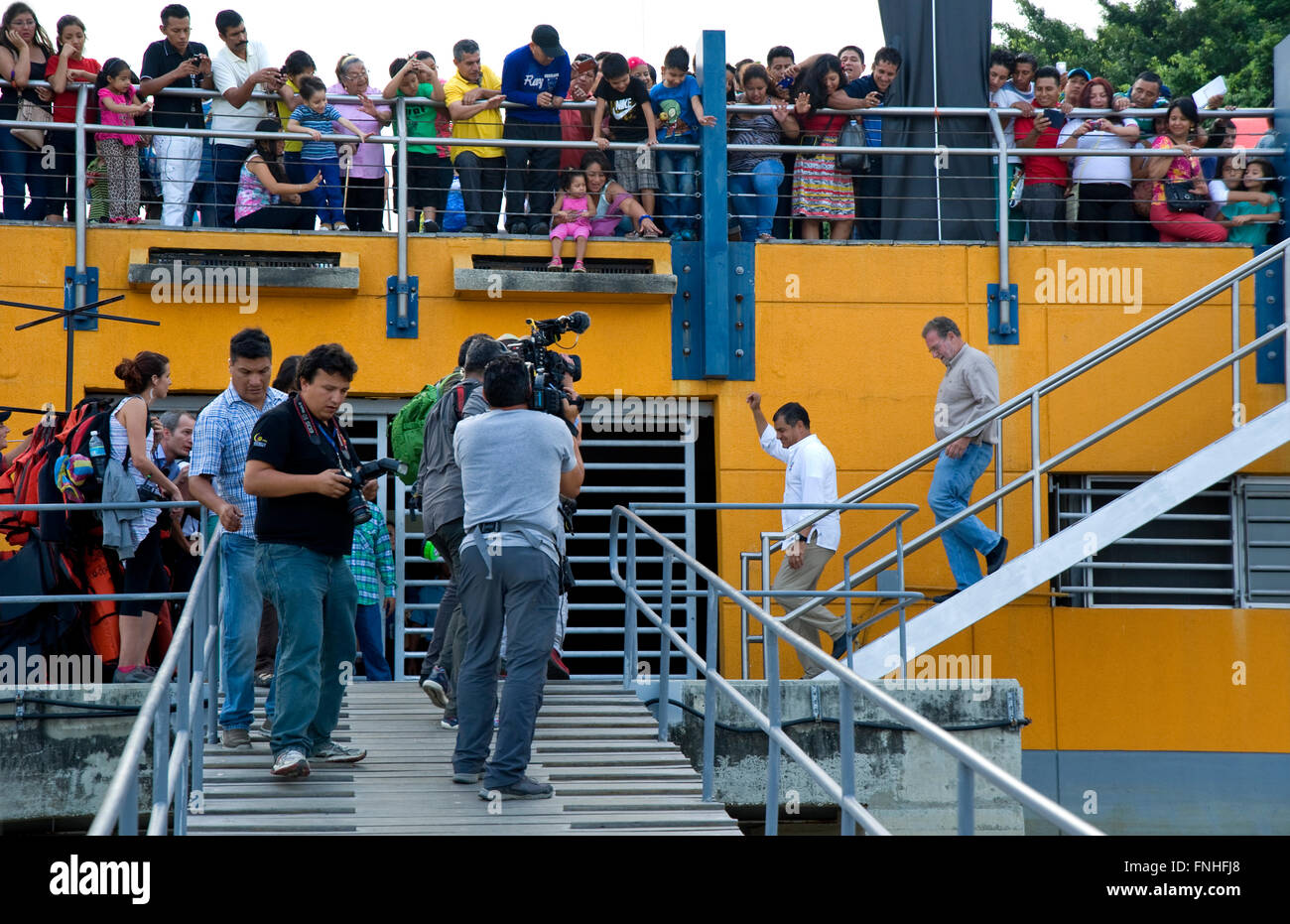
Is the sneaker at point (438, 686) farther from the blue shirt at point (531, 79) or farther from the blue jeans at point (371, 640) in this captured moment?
the blue shirt at point (531, 79)

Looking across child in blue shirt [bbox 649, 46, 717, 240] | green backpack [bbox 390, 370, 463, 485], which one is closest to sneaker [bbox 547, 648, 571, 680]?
green backpack [bbox 390, 370, 463, 485]

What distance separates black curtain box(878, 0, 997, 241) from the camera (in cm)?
1302

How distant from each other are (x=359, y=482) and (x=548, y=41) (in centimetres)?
653

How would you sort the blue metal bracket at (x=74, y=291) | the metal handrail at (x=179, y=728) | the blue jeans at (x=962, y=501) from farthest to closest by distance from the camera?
the blue metal bracket at (x=74, y=291) → the blue jeans at (x=962, y=501) → the metal handrail at (x=179, y=728)

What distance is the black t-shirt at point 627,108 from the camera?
12.6m

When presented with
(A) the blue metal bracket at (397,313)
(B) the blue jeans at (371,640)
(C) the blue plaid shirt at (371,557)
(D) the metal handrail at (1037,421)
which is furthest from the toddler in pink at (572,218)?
(B) the blue jeans at (371,640)

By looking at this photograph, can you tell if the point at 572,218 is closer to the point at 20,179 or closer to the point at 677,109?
the point at 677,109

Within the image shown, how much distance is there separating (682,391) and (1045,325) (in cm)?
311

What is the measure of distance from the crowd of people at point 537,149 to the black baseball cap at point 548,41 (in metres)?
0.02

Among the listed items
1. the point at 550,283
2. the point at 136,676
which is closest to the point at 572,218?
the point at 550,283

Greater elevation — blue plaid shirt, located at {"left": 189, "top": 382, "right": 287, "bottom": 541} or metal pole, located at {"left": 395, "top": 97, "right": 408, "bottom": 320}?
metal pole, located at {"left": 395, "top": 97, "right": 408, "bottom": 320}

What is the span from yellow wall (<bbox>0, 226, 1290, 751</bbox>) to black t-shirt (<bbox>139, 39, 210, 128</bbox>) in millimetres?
984

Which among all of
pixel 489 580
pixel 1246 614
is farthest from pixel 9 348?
pixel 1246 614

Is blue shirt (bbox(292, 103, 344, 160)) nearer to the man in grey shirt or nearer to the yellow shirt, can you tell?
the yellow shirt
